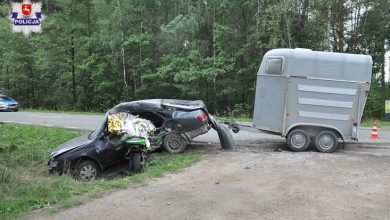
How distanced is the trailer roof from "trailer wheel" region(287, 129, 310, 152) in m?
1.57

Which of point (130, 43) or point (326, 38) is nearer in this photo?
point (326, 38)

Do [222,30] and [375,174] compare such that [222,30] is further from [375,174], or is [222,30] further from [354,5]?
[375,174]

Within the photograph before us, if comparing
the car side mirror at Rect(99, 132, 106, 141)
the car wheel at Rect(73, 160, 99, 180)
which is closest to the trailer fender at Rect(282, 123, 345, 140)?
the car side mirror at Rect(99, 132, 106, 141)

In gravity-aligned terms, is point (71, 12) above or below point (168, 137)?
above

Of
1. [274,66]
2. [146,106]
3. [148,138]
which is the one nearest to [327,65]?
[274,66]

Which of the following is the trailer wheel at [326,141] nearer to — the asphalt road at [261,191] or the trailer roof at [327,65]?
the asphalt road at [261,191]

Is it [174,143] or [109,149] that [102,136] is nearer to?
[109,149]

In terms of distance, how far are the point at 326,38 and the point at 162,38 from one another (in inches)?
478

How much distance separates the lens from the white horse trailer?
11.7 metres

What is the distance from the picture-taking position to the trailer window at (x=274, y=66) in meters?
12.0

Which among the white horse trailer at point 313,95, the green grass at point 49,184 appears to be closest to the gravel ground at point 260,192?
the green grass at point 49,184

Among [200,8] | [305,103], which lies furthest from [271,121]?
[200,8]

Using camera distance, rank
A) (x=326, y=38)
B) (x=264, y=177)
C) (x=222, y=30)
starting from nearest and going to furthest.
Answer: (x=264, y=177), (x=326, y=38), (x=222, y=30)

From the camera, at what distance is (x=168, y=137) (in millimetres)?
12055
